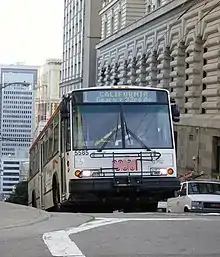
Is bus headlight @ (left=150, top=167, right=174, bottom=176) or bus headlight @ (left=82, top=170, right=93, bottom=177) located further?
bus headlight @ (left=150, top=167, right=174, bottom=176)

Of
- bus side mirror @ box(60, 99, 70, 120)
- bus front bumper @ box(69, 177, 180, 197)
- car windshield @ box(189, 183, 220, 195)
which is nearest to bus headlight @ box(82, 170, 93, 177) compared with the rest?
bus front bumper @ box(69, 177, 180, 197)

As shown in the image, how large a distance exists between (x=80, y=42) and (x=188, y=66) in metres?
60.5

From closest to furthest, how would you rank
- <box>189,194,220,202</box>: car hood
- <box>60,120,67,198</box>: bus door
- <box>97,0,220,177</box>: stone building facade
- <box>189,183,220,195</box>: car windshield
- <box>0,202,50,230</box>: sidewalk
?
<box>0,202,50,230</box>: sidewalk < <box>60,120,67,198</box>: bus door < <box>189,194,220,202</box>: car hood < <box>189,183,220,195</box>: car windshield < <box>97,0,220,177</box>: stone building facade

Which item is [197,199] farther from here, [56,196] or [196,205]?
[56,196]

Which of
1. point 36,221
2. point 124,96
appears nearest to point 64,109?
point 124,96

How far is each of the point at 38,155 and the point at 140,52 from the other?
3469 centimetres

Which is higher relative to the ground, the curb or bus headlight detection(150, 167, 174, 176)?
bus headlight detection(150, 167, 174, 176)

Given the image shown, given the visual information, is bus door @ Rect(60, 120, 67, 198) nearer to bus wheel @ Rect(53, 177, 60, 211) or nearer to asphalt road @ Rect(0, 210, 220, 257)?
bus wheel @ Rect(53, 177, 60, 211)

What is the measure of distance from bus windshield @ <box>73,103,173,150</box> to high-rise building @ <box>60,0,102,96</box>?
75.0m

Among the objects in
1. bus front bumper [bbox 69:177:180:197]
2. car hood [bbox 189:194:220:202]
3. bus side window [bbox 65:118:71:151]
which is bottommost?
car hood [bbox 189:194:220:202]

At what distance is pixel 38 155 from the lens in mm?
22844

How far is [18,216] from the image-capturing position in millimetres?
12797

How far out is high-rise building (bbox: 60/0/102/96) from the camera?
307ft

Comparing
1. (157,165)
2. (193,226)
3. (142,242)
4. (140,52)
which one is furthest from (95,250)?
(140,52)
